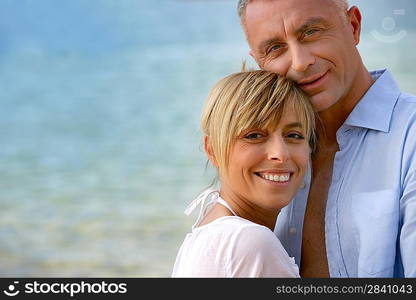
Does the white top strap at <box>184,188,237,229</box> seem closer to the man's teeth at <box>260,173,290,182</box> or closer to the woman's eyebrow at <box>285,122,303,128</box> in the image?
the man's teeth at <box>260,173,290,182</box>

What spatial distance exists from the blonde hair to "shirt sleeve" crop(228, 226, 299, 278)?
0.24 metres

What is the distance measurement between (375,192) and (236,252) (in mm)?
450

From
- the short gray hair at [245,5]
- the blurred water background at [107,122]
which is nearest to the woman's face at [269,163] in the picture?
the short gray hair at [245,5]

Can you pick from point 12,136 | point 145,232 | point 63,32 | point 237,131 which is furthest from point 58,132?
point 237,131

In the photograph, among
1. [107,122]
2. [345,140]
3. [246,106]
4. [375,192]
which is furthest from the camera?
[107,122]

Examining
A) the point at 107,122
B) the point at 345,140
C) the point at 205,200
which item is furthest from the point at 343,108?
the point at 107,122

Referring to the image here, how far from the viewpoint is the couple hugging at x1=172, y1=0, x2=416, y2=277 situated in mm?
1638

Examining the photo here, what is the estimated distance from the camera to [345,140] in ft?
6.25

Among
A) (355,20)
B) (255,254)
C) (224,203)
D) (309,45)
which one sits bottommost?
(255,254)

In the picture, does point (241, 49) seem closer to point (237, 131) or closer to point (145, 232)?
point (145, 232)

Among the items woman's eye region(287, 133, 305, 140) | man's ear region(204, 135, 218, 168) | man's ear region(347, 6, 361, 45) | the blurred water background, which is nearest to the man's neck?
man's ear region(347, 6, 361, 45)

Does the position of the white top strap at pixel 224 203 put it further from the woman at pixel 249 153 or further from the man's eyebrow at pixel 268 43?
the man's eyebrow at pixel 268 43

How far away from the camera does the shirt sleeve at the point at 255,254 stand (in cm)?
152

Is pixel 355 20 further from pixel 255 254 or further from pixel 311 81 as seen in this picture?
pixel 255 254
